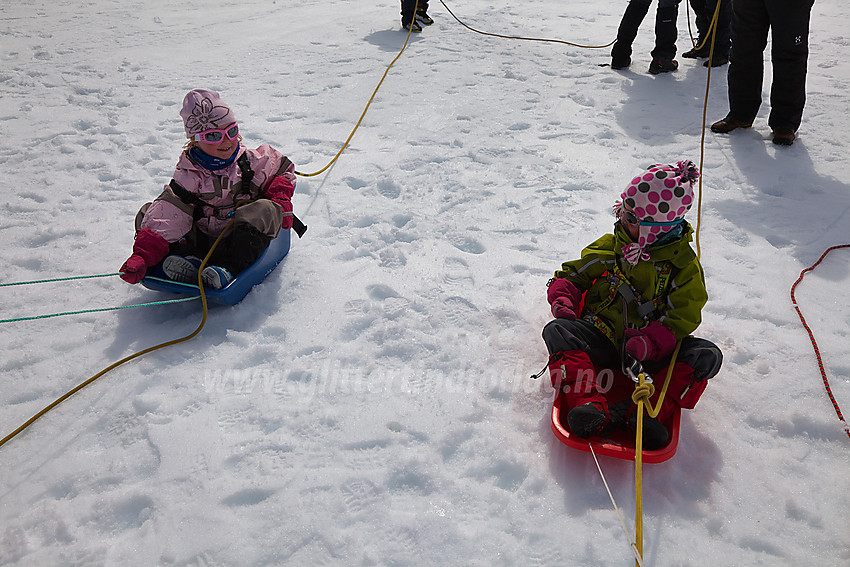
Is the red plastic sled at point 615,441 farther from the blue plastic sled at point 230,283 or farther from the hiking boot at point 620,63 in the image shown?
the hiking boot at point 620,63

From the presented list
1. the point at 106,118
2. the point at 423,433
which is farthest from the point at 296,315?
the point at 106,118

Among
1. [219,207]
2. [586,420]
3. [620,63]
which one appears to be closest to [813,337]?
[586,420]

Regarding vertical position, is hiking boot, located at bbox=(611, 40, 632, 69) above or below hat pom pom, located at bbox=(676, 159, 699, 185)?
below

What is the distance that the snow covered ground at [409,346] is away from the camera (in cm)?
164

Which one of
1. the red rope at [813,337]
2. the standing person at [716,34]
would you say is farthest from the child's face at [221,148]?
the standing person at [716,34]

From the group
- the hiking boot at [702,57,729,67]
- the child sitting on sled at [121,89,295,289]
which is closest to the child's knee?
the child sitting on sled at [121,89,295,289]

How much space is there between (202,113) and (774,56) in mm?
3220

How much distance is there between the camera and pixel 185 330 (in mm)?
2389

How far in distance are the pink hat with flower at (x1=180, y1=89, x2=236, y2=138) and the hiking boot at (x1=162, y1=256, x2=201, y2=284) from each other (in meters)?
0.52

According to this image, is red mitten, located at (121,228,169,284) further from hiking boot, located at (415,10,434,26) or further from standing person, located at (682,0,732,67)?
hiking boot, located at (415,10,434,26)

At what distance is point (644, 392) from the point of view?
1.71 m

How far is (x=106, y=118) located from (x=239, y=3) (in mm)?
4013

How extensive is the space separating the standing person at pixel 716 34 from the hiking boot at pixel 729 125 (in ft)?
3.54

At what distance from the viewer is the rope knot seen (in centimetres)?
171
